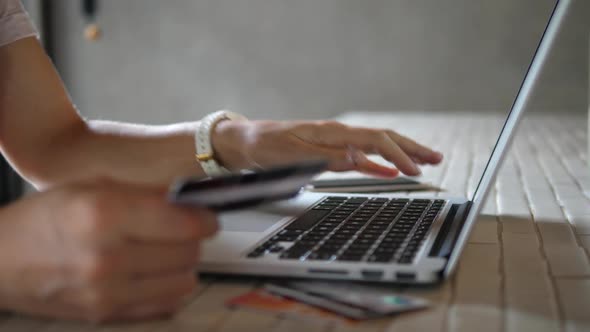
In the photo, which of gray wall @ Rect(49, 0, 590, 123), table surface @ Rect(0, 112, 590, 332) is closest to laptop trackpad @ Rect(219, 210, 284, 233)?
table surface @ Rect(0, 112, 590, 332)

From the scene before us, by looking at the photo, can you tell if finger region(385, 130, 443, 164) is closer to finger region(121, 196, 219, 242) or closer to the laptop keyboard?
the laptop keyboard

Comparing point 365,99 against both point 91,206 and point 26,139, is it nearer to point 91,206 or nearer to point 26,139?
point 26,139

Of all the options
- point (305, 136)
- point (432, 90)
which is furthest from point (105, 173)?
point (432, 90)

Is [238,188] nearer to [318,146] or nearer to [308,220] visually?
[308,220]

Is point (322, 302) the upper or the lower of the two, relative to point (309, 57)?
upper

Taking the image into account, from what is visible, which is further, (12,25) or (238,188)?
(12,25)

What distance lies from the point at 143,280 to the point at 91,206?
67 mm

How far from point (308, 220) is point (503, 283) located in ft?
0.76

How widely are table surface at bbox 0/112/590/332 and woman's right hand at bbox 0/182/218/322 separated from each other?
0.08 feet

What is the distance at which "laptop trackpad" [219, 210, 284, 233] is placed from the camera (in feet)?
2.44

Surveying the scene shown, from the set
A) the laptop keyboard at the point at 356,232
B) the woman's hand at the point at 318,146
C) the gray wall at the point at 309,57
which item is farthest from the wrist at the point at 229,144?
the gray wall at the point at 309,57

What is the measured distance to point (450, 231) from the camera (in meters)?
0.74

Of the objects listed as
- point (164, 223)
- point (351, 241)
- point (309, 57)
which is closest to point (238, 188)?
point (164, 223)

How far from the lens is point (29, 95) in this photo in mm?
1092
